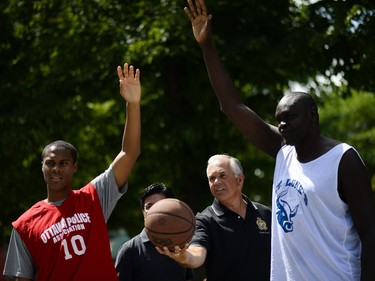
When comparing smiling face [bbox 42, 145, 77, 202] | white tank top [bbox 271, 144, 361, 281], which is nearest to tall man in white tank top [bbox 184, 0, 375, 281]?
white tank top [bbox 271, 144, 361, 281]

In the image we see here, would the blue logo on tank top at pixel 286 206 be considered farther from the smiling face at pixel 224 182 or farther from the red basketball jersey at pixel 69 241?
the smiling face at pixel 224 182

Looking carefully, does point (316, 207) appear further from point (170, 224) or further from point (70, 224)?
point (70, 224)

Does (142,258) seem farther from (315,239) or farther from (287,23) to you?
(287,23)

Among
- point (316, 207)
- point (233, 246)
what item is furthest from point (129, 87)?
point (316, 207)

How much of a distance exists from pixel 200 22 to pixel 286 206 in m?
1.53

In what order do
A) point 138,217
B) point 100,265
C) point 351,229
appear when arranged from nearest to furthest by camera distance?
point 351,229, point 100,265, point 138,217

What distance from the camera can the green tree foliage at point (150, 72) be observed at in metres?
11.0

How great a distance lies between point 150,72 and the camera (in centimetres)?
1264

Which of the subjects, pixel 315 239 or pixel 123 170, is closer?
pixel 315 239

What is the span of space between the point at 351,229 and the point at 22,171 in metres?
9.31

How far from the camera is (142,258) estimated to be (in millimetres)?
5973

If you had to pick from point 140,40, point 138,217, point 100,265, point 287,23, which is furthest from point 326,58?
point 138,217

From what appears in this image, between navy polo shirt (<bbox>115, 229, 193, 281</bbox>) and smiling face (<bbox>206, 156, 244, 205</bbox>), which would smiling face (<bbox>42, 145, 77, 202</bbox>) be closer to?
navy polo shirt (<bbox>115, 229, 193, 281</bbox>)

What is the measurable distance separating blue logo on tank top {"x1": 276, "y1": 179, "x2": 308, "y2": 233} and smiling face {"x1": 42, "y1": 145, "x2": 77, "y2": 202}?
1.75m
